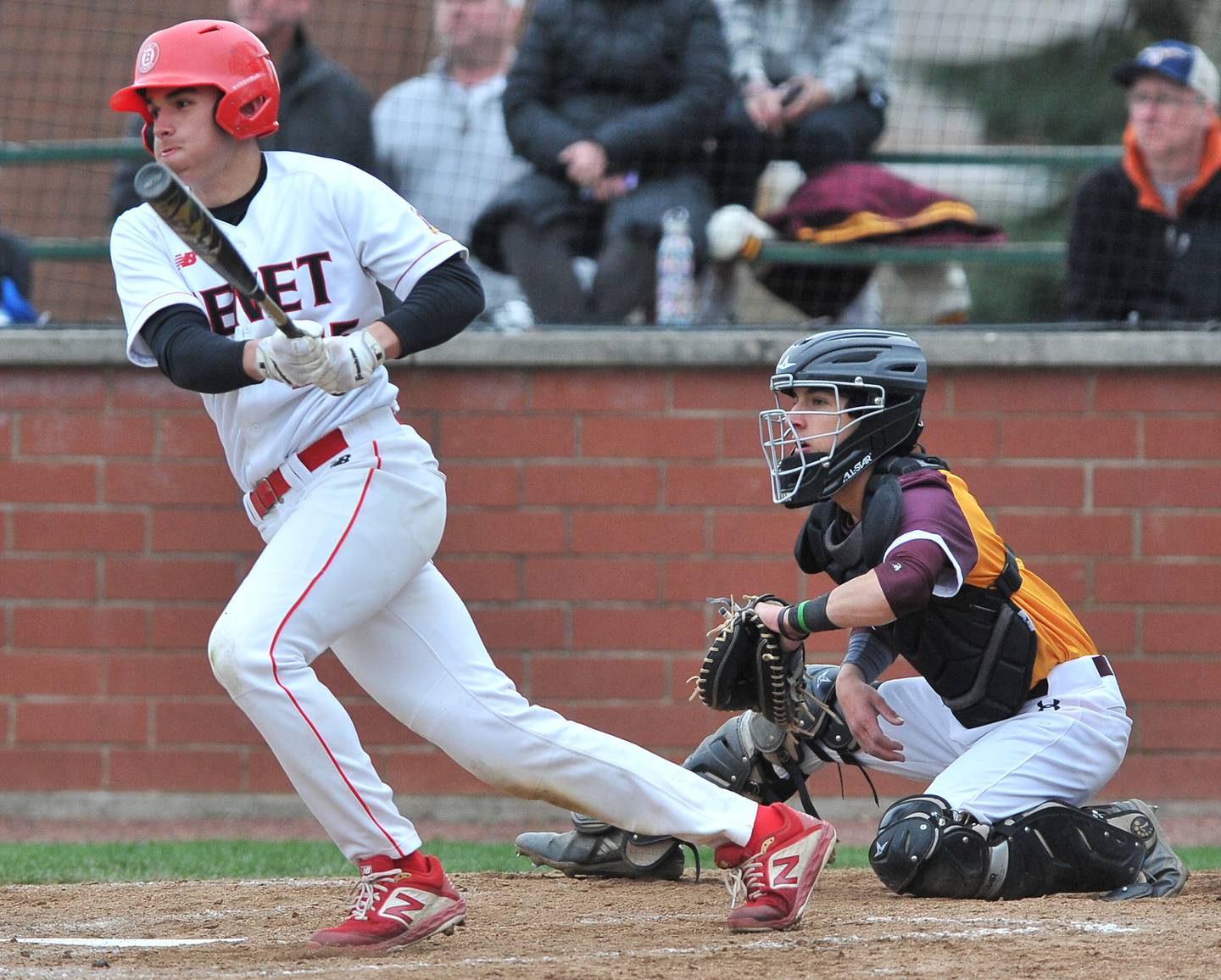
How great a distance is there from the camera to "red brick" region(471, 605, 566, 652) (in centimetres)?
625

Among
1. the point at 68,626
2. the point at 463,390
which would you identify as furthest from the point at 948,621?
the point at 68,626

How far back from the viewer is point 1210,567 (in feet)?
20.1

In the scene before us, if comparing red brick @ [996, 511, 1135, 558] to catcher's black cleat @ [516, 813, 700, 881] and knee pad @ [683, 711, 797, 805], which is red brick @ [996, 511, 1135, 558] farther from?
catcher's black cleat @ [516, 813, 700, 881]

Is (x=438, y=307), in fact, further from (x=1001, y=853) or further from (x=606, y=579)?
(x=606, y=579)

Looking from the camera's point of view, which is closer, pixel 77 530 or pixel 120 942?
pixel 120 942

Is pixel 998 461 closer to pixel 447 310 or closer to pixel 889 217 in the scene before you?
pixel 889 217

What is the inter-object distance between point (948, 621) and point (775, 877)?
79cm

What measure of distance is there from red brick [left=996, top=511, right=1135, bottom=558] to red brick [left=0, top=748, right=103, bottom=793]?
3.41 m

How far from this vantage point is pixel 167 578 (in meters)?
6.31

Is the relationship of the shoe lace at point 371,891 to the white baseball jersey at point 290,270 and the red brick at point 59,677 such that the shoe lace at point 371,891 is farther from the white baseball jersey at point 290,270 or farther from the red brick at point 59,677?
the red brick at point 59,677

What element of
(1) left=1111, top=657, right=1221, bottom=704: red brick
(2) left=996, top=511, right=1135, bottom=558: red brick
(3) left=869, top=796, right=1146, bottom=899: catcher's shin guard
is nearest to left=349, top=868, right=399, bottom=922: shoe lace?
(3) left=869, top=796, right=1146, bottom=899: catcher's shin guard

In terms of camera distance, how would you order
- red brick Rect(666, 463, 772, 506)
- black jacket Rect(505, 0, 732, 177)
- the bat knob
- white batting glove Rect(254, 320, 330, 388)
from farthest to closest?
1. black jacket Rect(505, 0, 732, 177)
2. red brick Rect(666, 463, 772, 506)
3. white batting glove Rect(254, 320, 330, 388)
4. the bat knob

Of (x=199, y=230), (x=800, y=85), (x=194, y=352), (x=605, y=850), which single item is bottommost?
(x=605, y=850)

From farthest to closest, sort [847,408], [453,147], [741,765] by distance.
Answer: [453,147]
[741,765]
[847,408]
